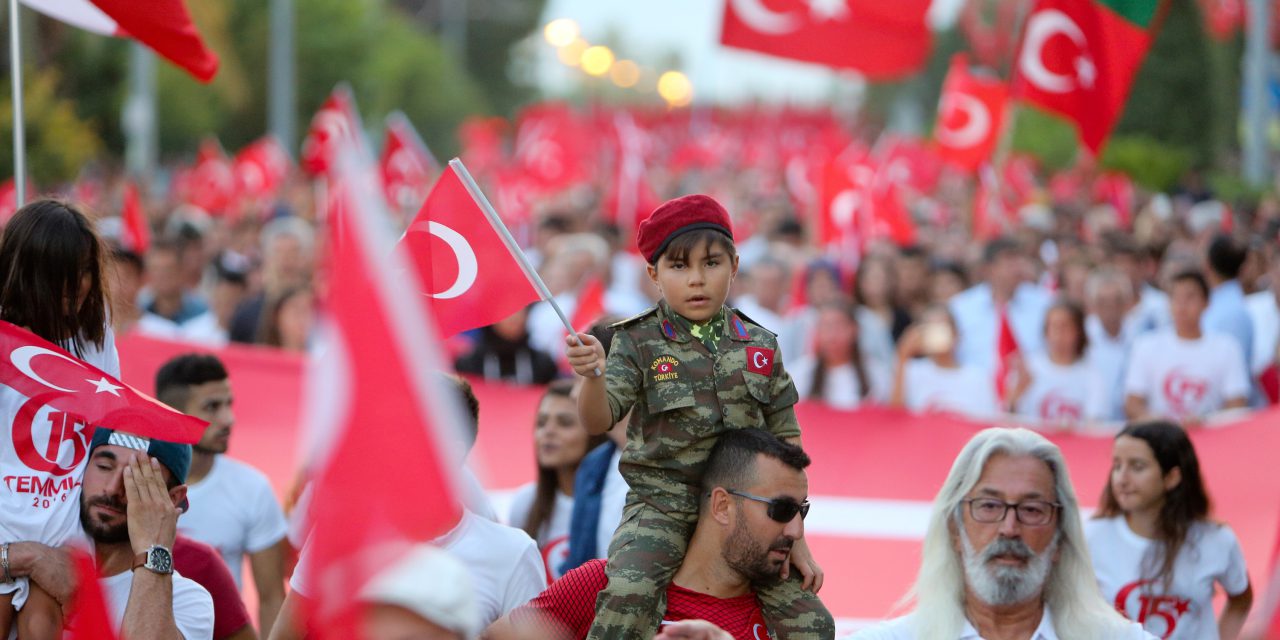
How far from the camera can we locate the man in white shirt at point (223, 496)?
237 inches

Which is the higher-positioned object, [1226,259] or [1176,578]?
[1226,259]

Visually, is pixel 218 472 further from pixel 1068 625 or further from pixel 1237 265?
pixel 1237 265

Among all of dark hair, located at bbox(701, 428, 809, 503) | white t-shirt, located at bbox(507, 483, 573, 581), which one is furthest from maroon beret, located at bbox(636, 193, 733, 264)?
Answer: white t-shirt, located at bbox(507, 483, 573, 581)

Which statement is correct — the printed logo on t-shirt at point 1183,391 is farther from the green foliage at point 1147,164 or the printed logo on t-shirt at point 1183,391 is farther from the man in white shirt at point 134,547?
the green foliage at point 1147,164

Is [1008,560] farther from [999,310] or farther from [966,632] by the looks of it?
[999,310]

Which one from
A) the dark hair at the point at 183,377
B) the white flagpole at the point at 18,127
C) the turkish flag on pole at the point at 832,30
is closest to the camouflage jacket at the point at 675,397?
the dark hair at the point at 183,377

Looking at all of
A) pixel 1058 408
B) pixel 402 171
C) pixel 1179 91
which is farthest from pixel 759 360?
pixel 1179 91

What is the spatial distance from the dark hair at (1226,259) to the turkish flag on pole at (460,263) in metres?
6.75

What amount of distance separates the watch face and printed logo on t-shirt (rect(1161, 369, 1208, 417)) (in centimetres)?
645

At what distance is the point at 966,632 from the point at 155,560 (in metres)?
2.19

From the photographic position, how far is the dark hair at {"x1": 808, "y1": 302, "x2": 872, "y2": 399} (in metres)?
9.98

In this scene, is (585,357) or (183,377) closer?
(585,357)

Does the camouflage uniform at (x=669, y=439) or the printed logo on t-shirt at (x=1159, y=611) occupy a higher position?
the camouflage uniform at (x=669, y=439)

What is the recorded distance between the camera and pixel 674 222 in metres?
4.57
